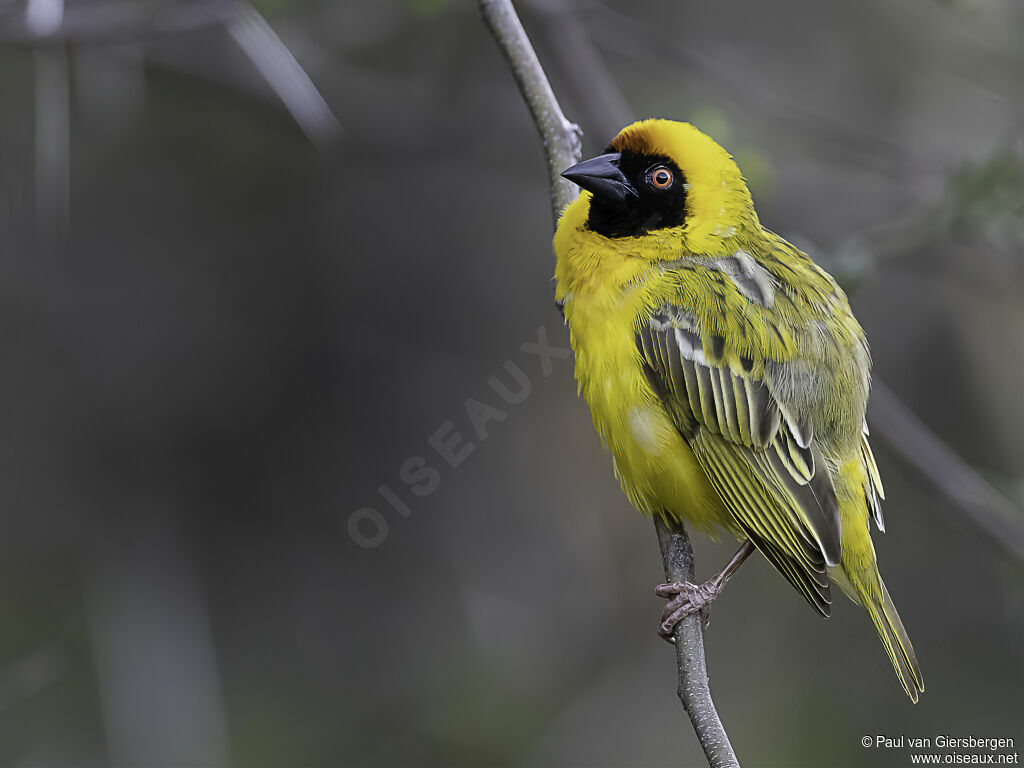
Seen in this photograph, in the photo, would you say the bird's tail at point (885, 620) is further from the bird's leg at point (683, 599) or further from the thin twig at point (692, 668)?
the thin twig at point (692, 668)

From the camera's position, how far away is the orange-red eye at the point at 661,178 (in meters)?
4.15

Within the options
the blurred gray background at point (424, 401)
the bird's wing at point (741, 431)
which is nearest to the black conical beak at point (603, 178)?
the bird's wing at point (741, 431)

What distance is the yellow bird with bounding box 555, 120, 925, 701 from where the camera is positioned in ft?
12.6

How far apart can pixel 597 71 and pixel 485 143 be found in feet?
4.69

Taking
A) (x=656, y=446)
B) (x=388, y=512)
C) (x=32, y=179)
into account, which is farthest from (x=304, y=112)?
(x=388, y=512)

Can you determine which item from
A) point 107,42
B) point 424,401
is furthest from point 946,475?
point 107,42

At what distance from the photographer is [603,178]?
12.9ft

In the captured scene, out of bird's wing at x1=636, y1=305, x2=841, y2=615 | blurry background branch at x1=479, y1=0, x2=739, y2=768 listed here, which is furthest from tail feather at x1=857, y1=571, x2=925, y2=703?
blurry background branch at x1=479, y1=0, x2=739, y2=768

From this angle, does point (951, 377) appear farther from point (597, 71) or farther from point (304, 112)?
point (304, 112)

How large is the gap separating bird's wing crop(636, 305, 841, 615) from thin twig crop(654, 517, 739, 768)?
230 mm

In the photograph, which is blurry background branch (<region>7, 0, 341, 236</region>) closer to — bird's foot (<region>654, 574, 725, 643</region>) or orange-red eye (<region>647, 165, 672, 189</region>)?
orange-red eye (<region>647, 165, 672, 189</region>)

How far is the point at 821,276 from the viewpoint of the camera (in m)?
4.25

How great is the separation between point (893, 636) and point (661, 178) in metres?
1.81

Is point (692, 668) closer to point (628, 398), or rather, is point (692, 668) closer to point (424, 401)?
point (628, 398)
